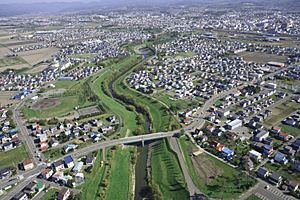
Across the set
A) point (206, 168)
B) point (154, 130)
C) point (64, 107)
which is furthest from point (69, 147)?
point (206, 168)

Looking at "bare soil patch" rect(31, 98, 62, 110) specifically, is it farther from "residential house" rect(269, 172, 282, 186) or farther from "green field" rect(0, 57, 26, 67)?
"green field" rect(0, 57, 26, 67)

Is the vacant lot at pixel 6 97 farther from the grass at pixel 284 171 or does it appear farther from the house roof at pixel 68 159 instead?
the grass at pixel 284 171

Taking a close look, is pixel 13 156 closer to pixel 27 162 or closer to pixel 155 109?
pixel 27 162

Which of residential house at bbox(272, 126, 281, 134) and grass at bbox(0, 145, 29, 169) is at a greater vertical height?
residential house at bbox(272, 126, 281, 134)

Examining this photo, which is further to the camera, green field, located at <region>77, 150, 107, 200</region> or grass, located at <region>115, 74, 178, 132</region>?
grass, located at <region>115, 74, 178, 132</region>

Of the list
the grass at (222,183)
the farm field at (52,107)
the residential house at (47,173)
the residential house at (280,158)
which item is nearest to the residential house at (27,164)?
the residential house at (47,173)

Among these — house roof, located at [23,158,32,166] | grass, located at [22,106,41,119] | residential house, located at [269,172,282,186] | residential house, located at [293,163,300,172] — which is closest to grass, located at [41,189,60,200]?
house roof, located at [23,158,32,166]
